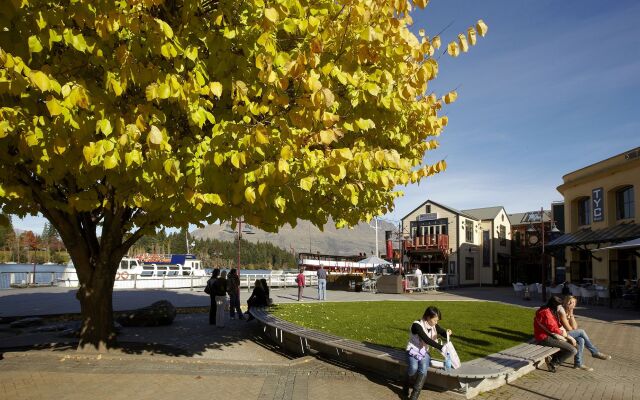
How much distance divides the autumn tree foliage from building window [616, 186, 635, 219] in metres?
21.4

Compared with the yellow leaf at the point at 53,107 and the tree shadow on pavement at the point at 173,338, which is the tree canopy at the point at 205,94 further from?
the tree shadow on pavement at the point at 173,338

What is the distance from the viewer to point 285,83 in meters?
4.77

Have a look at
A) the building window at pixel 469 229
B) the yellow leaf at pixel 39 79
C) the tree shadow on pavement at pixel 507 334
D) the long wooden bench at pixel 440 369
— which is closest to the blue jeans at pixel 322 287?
the tree shadow on pavement at pixel 507 334

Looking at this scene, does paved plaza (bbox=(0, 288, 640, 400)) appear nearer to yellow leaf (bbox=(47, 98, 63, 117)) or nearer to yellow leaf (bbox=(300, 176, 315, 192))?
yellow leaf (bbox=(300, 176, 315, 192))

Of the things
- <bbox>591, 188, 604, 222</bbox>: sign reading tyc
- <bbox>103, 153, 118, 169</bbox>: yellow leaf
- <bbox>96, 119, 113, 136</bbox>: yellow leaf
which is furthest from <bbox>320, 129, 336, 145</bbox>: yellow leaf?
<bbox>591, 188, 604, 222</bbox>: sign reading tyc

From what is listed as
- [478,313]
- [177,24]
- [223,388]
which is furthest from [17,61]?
[478,313]

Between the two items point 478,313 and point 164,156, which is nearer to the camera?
point 164,156

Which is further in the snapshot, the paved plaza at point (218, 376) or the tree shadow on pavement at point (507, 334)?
the tree shadow on pavement at point (507, 334)

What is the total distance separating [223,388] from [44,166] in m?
4.06

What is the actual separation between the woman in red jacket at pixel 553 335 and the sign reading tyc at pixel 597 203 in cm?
1880

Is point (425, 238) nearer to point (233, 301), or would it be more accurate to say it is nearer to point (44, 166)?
point (233, 301)

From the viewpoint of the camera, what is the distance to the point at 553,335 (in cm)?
892

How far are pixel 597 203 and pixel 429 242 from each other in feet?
61.9

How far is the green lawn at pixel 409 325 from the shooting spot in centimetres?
1025
